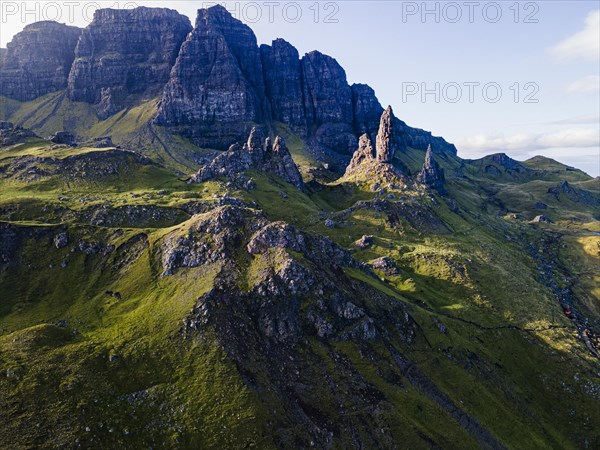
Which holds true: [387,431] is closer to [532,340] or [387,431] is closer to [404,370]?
[404,370]

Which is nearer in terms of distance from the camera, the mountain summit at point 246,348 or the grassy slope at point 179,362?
the grassy slope at point 179,362

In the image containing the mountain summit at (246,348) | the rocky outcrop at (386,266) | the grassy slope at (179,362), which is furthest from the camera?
the rocky outcrop at (386,266)

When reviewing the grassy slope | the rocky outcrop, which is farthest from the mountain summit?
the rocky outcrop

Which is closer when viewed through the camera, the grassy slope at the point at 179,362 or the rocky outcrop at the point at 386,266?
Result: the grassy slope at the point at 179,362

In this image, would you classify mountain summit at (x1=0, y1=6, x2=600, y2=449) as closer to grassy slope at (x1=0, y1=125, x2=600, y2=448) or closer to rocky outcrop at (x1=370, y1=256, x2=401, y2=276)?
grassy slope at (x1=0, y1=125, x2=600, y2=448)

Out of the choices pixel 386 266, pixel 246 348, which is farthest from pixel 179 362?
pixel 386 266

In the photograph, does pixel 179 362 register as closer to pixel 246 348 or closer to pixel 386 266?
pixel 246 348

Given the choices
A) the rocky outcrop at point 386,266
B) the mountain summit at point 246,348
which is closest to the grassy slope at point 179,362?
the mountain summit at point 246,348

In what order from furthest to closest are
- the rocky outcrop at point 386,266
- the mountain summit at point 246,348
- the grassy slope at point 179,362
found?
the rocky outcrop at point 386,266 → the mountain summit at point 246,348 → the grassy slope at point 179,362

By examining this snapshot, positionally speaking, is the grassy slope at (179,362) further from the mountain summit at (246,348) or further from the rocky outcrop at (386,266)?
the rocky outcrop at (386,266)

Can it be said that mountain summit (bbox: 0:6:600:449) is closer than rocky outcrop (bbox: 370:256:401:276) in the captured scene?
Yes

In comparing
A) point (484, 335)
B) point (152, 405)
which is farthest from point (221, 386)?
point (484, 335)
